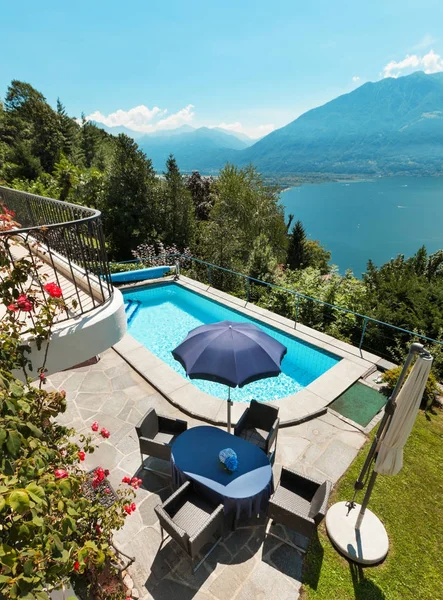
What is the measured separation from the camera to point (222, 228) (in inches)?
713

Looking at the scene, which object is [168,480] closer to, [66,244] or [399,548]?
[399,548]

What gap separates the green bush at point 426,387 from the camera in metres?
7.38

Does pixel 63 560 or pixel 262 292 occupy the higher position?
pixel 63 560

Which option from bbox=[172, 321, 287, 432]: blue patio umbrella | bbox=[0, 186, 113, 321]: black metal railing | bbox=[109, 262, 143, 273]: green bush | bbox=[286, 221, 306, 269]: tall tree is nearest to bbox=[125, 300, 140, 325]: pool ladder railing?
bbox=[109, 262, 143, 273]: green bush

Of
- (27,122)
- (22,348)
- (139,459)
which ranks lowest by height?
(139,459)

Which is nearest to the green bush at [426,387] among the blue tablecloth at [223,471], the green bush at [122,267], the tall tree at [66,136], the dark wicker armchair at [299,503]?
the dark wicker armchair at [299,503]

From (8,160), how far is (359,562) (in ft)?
131

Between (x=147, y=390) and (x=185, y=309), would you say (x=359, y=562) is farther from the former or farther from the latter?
(x=185, y=309)

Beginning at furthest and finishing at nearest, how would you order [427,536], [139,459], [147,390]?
[147,390]
[139,459]
[427,536]

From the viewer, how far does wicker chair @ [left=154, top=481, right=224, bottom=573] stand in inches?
155

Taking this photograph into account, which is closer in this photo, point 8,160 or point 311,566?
point 311,566

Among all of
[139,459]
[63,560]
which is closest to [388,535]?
[139,459]

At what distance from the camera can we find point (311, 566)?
14.2 ft

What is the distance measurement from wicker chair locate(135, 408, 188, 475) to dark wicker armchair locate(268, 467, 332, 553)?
196 cm
